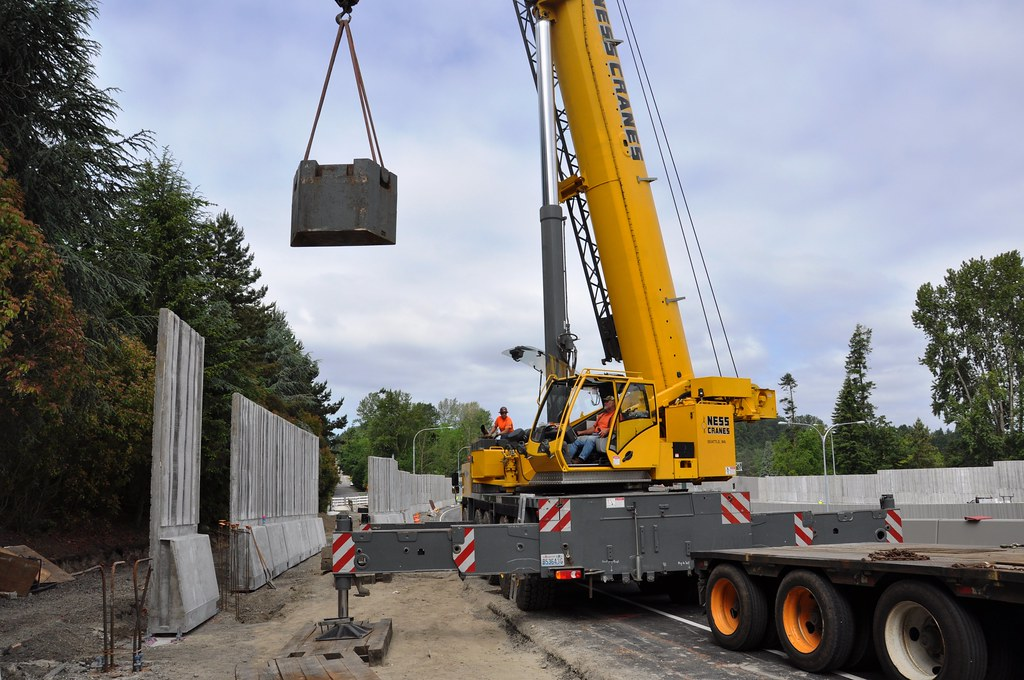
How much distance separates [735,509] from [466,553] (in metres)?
3.43

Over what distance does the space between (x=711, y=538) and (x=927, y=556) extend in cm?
357

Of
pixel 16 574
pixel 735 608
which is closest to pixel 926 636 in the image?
pixel 735 608

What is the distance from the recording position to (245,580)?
14.6 meters

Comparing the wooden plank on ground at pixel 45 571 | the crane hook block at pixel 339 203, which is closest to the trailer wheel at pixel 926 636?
the crane hook block at pixel 339 203

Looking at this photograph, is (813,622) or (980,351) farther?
(980,351)

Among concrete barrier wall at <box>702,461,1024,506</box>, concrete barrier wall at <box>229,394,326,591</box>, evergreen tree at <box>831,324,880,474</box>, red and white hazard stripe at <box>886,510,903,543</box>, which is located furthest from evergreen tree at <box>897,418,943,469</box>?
red and white hazard stripe at <box>886,510,903,543</box>

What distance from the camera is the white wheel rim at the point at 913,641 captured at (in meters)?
6.47

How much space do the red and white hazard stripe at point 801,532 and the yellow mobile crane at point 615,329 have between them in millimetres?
1054

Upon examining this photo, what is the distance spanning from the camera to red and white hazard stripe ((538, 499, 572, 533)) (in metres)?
9.91

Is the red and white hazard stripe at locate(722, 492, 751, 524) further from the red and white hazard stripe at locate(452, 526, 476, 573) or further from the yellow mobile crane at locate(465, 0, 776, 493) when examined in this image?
the red and white hazard stripe at locate(452, 526, 476, 573)

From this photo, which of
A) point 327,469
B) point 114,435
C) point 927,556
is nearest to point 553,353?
point 927,556

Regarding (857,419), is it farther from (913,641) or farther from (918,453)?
(913,641)

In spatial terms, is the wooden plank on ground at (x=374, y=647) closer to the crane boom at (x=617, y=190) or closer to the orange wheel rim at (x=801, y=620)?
the orange wheel rim at (x=801, y=620)

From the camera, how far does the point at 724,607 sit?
8.86 meters
